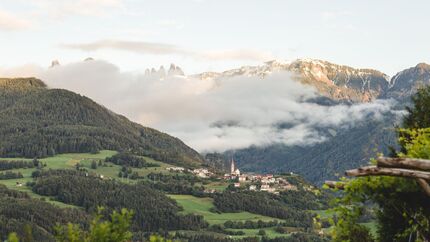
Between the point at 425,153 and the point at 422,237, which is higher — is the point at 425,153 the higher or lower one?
the higher one

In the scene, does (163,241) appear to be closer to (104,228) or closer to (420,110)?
(104,228)

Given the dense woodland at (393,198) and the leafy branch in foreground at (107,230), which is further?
the dense woodland at (393,198)

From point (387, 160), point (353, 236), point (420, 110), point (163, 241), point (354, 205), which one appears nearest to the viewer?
point (387, 160)

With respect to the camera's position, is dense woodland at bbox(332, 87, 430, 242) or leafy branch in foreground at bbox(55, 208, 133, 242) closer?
leafy branch in foreground at bbox(55, 208, 133, 242)

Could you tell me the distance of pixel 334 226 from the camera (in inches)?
922

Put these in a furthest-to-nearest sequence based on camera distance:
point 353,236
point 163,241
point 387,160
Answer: point 353,236
point 163,241
point 387,160

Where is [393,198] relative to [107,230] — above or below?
above

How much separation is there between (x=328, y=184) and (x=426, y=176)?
4.75 m

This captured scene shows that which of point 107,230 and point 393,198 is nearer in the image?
point 107,230

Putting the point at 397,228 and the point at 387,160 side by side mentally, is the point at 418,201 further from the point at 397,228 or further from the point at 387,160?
the point at 397,228

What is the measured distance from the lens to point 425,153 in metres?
20.7

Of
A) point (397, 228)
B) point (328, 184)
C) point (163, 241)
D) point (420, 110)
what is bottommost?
point (397, 228)

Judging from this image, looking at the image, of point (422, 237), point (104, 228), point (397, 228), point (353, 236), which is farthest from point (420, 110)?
point (104, 228)

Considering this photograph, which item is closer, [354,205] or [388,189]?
[388,189]
